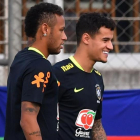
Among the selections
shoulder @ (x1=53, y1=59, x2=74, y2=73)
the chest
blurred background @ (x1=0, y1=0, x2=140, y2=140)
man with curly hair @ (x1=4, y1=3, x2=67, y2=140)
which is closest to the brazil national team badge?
the chest

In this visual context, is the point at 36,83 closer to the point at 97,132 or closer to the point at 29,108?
the point at 29,108

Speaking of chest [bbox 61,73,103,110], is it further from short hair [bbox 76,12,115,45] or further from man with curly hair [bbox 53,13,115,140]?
short hair [bbox 76,12,115,45]

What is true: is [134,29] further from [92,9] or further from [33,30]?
[33,30]

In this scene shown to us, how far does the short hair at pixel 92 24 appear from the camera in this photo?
398 centimetres

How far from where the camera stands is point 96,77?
398cm

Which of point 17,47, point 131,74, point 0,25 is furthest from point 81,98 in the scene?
point 0,25

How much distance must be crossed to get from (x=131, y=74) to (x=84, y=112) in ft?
5.17

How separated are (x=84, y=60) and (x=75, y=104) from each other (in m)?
0.41

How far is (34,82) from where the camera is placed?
2826 mm

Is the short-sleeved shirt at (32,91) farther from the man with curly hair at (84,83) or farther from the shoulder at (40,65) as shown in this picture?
the man with curly hair at (84,83)

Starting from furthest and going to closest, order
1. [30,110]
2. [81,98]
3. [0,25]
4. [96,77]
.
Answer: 1. [0,25]
2. [96,77]
3. [81,98]
4. [30,110]

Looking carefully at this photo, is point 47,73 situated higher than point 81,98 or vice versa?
point 47,73

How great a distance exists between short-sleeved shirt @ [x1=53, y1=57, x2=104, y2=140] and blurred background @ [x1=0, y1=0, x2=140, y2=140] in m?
0.86

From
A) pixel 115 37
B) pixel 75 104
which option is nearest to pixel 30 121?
pixel 75 104
